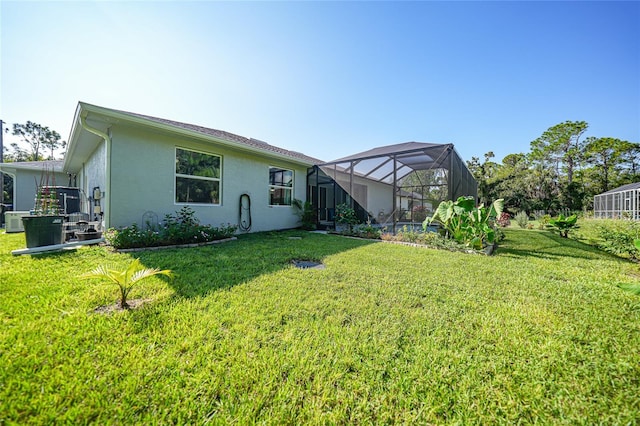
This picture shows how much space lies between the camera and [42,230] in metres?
4.38

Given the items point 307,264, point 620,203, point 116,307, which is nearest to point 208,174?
point 307,264

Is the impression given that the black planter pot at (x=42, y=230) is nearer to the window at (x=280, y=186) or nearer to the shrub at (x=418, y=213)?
the window at (x=280, y=186)

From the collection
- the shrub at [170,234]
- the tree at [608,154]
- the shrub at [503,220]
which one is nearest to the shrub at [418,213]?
the shrub at [503,220]

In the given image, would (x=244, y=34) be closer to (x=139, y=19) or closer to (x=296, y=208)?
(x=139, y=19)

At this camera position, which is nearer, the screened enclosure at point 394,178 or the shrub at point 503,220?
the screened enclosure at point 394,178

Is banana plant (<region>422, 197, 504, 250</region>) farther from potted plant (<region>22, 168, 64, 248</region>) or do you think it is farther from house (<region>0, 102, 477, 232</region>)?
potted plant (<region>22, 168, 64, 248</region>)

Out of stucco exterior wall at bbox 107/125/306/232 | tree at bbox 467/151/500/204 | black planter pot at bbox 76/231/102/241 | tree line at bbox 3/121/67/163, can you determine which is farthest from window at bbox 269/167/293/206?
tree line at bbox 3/121/67/163

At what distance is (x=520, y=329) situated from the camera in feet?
6.66

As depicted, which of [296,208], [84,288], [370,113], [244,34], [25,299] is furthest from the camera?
[370,113]

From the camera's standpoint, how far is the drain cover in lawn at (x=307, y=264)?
12.7 feet

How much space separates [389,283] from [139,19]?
25.7 ft

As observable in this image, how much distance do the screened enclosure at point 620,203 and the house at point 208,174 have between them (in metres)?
11.9

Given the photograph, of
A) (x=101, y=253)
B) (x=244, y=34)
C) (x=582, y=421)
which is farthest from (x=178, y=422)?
(x=244, y=34)

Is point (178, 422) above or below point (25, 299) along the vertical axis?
below
